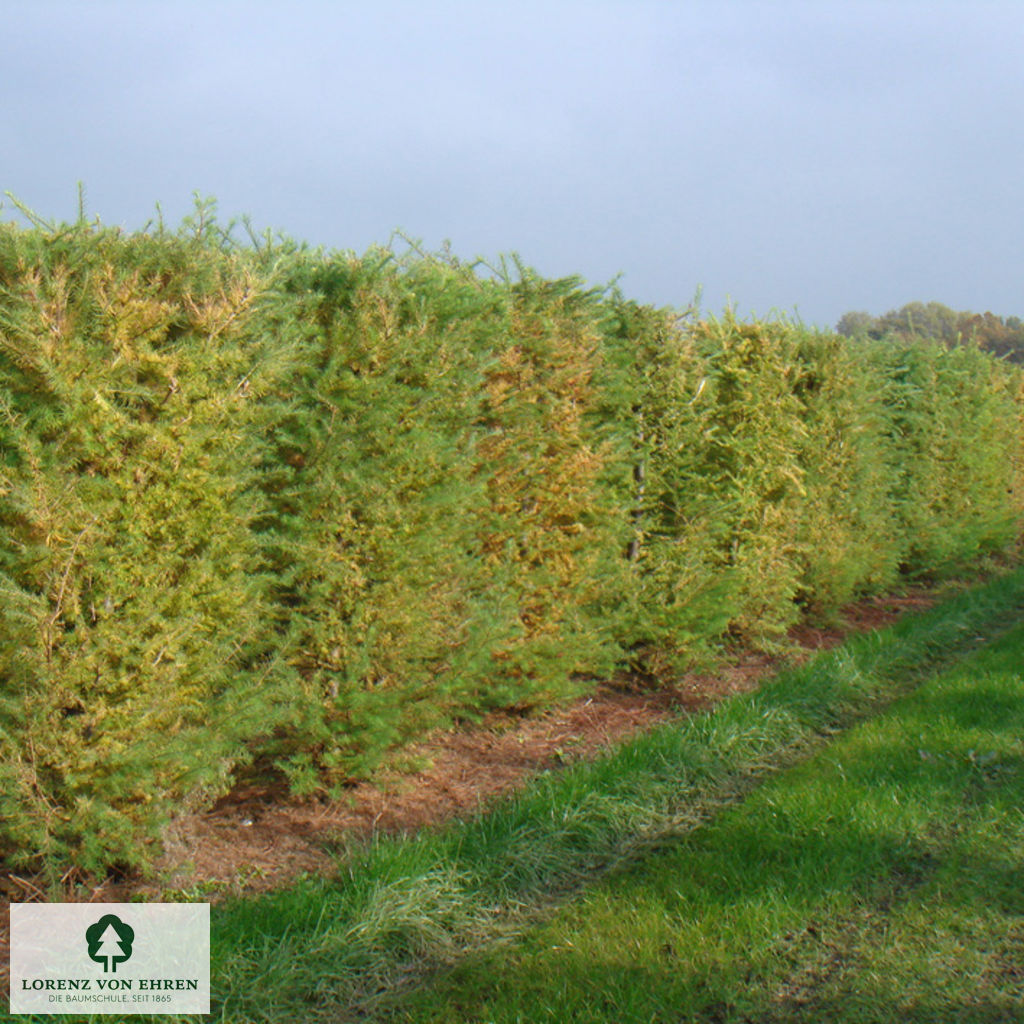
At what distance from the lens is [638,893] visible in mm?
4031

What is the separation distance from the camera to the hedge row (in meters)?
3.74

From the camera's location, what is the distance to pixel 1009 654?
8.23 m

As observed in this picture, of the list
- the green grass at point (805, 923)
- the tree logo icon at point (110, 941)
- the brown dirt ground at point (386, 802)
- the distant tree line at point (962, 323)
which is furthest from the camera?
the distant tree line at point (962, 323)

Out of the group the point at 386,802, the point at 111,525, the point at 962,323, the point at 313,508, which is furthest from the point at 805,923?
the point at 962,323

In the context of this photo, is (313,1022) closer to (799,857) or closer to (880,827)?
(799,857)

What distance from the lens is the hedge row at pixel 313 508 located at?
374 cm

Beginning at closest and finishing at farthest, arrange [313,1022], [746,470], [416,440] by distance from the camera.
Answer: [313,1022] < [416,440] < [746,470]

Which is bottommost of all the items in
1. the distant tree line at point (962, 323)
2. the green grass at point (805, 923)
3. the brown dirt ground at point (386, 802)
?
the green grass at point (805, 923)

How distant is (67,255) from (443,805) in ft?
10.2

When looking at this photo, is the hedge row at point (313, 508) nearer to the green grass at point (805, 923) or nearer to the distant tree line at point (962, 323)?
the green grass at point (805, 923)

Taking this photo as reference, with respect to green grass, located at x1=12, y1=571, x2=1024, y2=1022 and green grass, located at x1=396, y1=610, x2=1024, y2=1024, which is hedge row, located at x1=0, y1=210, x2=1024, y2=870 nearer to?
green grass, located at x1=12, y1=571, x2=1024, y2=1022

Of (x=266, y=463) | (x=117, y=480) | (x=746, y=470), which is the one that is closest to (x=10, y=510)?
(x=117, y=480)

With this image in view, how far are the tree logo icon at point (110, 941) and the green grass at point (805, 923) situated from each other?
3.37ft

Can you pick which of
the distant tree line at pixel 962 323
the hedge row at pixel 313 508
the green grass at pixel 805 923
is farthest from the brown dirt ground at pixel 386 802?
the distant tree line at pixel 962 323
